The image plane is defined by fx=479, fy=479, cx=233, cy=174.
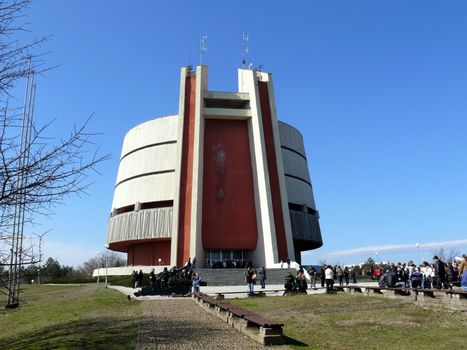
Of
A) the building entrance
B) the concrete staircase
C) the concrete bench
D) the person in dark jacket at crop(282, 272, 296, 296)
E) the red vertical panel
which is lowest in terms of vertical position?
the concrete bench

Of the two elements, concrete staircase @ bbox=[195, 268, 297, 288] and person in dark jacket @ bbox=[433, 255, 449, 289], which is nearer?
person in dark jacket @ bbox=[433, 255, 449, 289]

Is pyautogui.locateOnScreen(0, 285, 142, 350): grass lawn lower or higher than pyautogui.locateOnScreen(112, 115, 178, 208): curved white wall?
lower

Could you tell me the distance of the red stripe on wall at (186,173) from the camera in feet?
127

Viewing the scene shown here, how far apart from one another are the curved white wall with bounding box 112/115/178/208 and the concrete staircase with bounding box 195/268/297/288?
519 inches

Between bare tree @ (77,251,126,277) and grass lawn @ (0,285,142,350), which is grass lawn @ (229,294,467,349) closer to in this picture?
grass lawn @ (0,285,142,350)

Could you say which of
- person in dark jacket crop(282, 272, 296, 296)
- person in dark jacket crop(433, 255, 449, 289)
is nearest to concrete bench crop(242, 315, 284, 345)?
person in dark jacket crop(282, 272, 296, 296)

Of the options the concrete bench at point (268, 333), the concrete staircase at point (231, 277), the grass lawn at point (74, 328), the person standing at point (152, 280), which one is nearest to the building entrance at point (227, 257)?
the concrete staircase at point (231, 277)

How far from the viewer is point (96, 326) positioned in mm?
12133

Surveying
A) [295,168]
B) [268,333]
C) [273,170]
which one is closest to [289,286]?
[268,333]

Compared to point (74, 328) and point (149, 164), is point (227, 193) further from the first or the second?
point (74, 328)

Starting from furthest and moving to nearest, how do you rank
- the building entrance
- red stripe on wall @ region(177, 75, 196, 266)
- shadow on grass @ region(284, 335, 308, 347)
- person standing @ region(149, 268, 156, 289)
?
1. the building entrance
2. red stripe on wall @ region(177, 75, 196, 266)
3. person standing @ region(149, 268, 156, 289)
4. shadow on grass @ region(284, 335, 308, 347)

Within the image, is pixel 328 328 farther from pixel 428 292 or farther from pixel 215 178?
pixel 215 178

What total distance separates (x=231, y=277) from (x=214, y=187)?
413 inches

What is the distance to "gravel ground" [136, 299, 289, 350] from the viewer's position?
29.9ft
